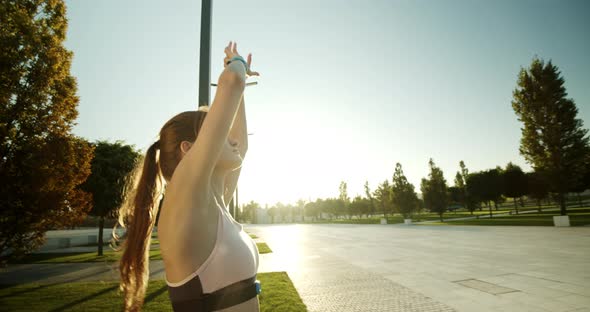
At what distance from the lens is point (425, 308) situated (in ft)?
18.8

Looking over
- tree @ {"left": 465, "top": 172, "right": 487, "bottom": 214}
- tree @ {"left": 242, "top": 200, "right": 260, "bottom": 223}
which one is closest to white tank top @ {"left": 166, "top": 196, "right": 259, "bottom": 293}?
tree @ {"left": 465, "top": 172, "right": 487, "bottom": 214}

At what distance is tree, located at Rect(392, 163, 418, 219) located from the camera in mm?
43188

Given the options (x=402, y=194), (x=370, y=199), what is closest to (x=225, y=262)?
(x=402, y=194)

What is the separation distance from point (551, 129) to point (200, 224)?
34.8 m

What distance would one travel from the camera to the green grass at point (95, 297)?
637cm

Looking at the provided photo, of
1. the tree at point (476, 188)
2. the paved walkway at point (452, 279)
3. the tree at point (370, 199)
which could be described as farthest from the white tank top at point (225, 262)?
the tree at point (370, 199)

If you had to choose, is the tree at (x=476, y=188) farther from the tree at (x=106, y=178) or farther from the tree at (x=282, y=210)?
the tree at (x=282, y=210)

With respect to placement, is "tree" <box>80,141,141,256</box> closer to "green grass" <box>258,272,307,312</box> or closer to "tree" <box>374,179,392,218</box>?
"green grass" <box>258,272,307,312</box>

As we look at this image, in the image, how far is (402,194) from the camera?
43438 mm

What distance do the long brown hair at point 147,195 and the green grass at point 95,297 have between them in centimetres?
478

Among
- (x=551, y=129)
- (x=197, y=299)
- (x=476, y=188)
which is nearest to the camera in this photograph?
(x=197, y=299)

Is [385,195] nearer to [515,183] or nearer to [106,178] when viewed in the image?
[515,183]

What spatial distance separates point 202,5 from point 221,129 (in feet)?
10.3

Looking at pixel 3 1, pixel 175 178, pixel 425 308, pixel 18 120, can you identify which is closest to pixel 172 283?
pixel 175 178
